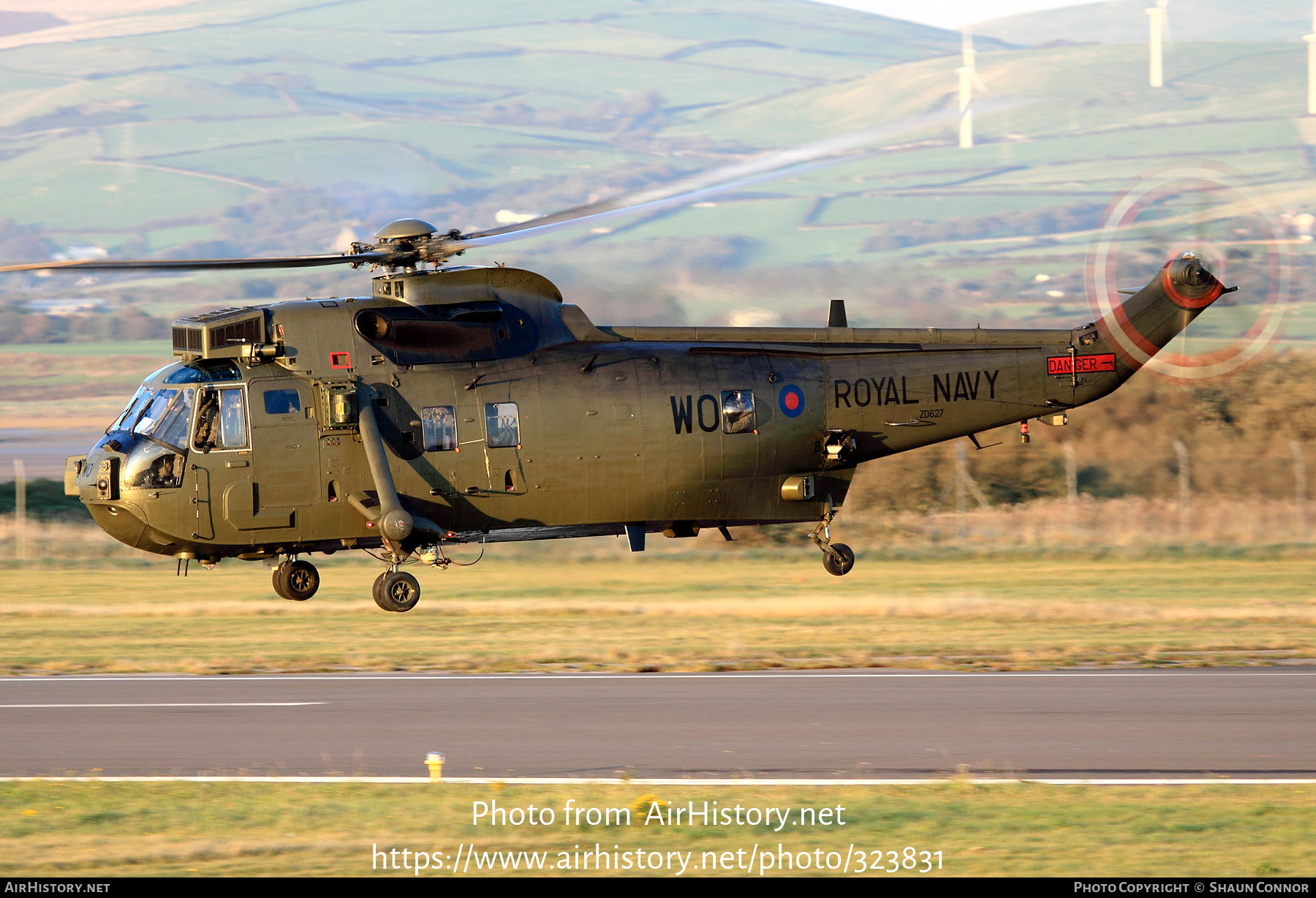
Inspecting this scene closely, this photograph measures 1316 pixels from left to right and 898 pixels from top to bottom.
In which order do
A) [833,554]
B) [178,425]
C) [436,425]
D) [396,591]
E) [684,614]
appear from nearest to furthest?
[178,425] → [396,591] → [436,425] → [833,554] → [684,614]

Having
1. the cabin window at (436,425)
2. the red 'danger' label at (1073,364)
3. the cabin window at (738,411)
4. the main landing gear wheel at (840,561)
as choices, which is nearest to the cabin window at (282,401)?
the cabin window at (436,425)

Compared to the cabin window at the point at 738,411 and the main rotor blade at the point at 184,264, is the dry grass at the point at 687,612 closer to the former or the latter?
the cabin window at the point at 738,411

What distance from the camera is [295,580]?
813 inches

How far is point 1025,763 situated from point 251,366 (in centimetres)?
1114

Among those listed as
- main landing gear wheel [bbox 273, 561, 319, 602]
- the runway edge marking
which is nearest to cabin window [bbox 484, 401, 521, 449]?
main landing gear wheel [bbox 273, 561, 319, 602]

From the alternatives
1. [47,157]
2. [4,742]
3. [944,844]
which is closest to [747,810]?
[944,844]

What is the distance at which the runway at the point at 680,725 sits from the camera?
14.1 m

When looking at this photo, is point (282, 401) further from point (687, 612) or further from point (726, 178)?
point (687, 612)

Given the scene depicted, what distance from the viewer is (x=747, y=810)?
39.7 feet

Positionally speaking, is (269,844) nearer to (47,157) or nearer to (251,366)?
(251,366)

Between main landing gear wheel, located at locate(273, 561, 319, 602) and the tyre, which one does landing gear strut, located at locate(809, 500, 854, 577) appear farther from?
the tyre

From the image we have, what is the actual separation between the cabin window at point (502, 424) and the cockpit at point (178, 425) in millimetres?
3170

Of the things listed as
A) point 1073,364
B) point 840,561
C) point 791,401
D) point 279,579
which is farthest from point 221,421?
point 1073,364

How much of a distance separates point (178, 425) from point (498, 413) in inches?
163
